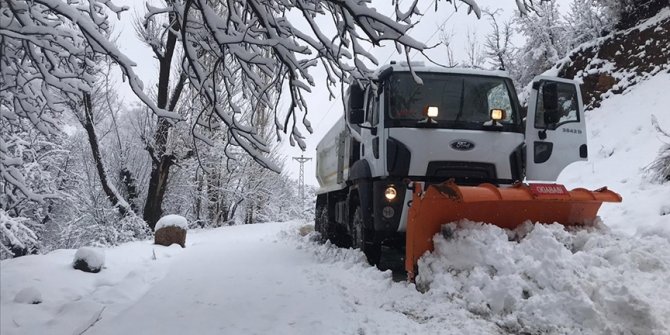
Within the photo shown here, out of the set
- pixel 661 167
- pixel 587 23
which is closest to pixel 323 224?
pixel 661 167

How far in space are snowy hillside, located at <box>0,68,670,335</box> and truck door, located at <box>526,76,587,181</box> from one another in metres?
1.22

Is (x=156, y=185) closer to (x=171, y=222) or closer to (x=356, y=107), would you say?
(x=171, y=222)

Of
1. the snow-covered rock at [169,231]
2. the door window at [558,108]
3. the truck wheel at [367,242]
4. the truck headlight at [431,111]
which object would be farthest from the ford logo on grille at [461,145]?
the snow-covered rock at [169,231]

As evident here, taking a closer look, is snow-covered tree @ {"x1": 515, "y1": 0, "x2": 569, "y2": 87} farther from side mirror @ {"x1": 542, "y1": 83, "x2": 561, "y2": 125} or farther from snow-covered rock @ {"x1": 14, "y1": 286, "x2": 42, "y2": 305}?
snow-covered rock @ {"x1": 14, "y1": 286, "x2": 42, "y2": 305}

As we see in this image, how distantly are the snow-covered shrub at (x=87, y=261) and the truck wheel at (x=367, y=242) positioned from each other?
10.8ft

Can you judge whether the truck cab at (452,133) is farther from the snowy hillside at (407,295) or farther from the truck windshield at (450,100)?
the snowy hillside at (407,295)

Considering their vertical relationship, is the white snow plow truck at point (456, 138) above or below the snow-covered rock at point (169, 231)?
above

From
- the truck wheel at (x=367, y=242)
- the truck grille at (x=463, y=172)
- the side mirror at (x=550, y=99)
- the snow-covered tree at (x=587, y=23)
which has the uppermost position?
the snow-covered tree at (x=587, y=23)

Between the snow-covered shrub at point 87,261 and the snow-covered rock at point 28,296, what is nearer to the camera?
the snow-covered rock at point 28,296

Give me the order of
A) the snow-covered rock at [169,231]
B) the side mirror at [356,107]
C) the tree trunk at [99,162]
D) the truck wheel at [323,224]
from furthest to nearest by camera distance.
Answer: the tree trunk at [99,162] → the snow-covered rock at [169,231] → the truck wheel at [323,224] → the side mirror at [356,107]

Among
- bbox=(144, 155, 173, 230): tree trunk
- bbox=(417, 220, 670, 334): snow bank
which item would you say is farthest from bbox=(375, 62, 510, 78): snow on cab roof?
bbox=(144, 155, 173, 230): tree trunk

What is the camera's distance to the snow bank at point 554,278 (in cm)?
341

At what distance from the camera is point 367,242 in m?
6.57

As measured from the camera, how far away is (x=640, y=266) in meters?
4.08
